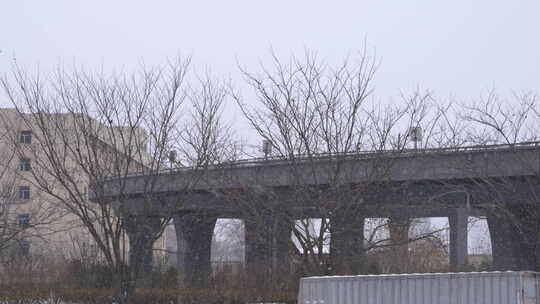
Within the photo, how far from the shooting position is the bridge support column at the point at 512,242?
2512 centimetres

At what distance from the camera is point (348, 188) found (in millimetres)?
20453

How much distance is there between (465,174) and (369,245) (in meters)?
8.31

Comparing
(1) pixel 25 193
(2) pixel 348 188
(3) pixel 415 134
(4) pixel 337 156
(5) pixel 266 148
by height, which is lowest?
(2) pixel 348 188

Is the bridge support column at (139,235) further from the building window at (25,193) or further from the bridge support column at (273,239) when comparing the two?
the building window at (25,193)

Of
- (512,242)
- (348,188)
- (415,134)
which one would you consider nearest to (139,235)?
(348,188)

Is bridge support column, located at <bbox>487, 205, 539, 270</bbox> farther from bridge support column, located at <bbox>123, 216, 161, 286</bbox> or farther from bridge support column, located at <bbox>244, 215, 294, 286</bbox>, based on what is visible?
bridge support column, located at <bbox>123, 216, 161, 286</bbox>

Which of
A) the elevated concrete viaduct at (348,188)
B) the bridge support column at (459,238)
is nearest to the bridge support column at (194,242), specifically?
the elevated concrete viaduct at (348,188)

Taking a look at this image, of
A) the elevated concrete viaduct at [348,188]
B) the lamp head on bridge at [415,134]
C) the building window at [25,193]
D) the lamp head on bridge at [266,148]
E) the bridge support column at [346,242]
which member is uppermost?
the building window at [25,193]

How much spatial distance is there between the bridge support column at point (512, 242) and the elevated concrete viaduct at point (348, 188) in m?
0.08

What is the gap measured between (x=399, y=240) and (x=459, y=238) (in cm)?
1434

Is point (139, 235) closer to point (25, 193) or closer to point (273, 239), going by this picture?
point (273, 239)

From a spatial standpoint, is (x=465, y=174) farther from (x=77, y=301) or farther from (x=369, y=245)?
(x=77, y=301)

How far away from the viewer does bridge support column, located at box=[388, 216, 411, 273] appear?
21.7m

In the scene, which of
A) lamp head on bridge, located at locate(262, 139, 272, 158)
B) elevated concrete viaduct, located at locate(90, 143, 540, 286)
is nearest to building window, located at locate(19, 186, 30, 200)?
elevated concrete viaduct, located at locate(90, 143, 540, 286)
